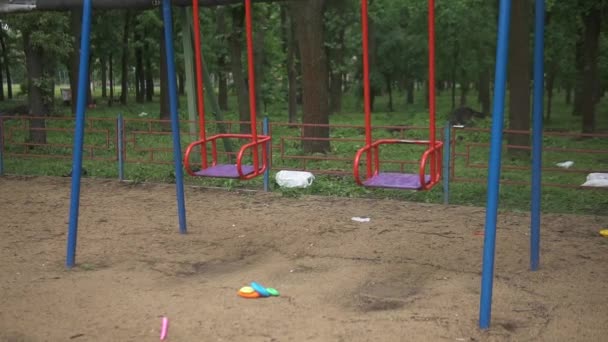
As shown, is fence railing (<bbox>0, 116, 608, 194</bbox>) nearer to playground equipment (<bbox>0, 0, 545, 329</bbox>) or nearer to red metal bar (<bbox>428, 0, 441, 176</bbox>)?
playground equipment (<bbox>0, 0, 545, 329</bbox>)

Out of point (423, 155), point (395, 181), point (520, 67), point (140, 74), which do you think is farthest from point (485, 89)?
point (423, 155)

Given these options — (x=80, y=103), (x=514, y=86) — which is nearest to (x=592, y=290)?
(x=80, y=103)

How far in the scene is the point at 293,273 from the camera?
6719 mm

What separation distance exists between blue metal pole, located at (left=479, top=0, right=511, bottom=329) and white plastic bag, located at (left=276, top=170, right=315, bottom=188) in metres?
6.15

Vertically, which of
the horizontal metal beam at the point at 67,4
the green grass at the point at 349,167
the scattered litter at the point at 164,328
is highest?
the horizontal metal beam at the point at 67,4

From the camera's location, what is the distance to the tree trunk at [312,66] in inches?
536

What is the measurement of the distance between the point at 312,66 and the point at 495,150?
8.88 meters

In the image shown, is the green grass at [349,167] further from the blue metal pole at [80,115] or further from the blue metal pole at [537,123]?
the blue metal pole at [80,115]

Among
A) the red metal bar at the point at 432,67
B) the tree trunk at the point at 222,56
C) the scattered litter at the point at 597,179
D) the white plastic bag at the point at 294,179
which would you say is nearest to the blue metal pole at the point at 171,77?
the white plastic bag at the point at 294,179

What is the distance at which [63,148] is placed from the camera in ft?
51.8

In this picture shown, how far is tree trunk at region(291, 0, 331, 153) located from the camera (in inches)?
536

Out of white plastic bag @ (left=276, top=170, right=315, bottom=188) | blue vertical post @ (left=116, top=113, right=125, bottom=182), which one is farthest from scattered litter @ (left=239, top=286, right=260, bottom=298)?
blue vertical post @ (left=116, top=113, right=125, bottom=182)

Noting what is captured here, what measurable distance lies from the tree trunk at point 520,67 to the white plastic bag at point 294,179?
5.01m

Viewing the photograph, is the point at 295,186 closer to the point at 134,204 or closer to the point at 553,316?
the point at 134,204
